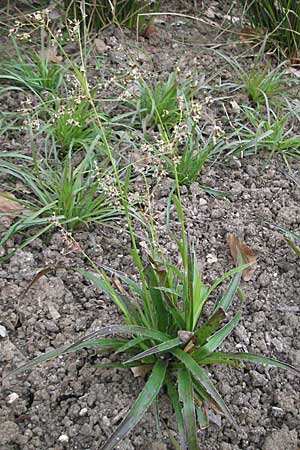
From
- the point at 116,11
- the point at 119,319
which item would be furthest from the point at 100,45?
the point at 119,319

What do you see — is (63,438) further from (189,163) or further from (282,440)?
(189,163)

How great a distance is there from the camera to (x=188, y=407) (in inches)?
69.8

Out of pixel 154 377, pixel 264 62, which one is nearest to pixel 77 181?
pixel 154 377

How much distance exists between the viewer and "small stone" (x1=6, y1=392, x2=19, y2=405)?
6.44ft

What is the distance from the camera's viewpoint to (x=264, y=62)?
11.9ft

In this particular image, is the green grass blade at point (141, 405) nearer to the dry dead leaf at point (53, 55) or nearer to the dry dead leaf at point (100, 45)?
the dry dead leaf at point (53, 55)

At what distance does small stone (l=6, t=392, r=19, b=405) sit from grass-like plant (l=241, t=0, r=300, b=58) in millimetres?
2268

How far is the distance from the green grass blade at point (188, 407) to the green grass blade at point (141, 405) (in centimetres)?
6

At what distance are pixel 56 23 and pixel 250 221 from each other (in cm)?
157

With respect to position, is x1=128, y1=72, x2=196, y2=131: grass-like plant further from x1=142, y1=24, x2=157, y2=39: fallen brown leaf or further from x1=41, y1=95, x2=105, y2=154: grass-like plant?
x1=142, y1=24, x2=157, y2=39: fallen brown leaf

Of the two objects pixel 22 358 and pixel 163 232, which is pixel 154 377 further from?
pixel 163 232

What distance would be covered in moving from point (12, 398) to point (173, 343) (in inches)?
19.9

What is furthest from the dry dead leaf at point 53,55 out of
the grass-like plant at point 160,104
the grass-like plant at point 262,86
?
the grass-like plant at point 262,86

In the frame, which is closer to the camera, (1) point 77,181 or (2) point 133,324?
(2) point 133,324
